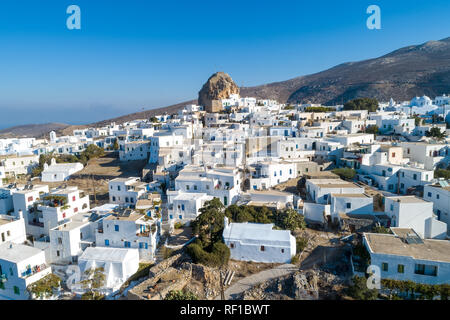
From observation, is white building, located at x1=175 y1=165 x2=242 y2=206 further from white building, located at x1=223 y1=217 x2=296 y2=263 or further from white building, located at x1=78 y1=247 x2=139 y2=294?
white building, located at x1=78 y1=247 x2=139 y2=294

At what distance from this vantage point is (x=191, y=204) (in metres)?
21.5

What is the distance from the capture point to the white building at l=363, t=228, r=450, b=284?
13117mm

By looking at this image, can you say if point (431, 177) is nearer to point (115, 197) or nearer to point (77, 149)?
point (115, 197)

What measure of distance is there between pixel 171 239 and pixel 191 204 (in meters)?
2.83

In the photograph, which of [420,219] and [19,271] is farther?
[420,219]

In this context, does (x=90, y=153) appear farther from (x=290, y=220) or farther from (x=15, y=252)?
(x=290, y=220)

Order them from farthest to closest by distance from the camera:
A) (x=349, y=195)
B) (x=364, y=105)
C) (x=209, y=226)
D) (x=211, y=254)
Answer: (x=364, y=105), (x=349, y=195), (x=209, y=226), (x=211, y=254)

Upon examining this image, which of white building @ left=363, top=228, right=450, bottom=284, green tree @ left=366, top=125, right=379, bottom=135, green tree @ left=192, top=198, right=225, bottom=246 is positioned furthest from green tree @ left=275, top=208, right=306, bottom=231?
green tree @ left=366, top=125, right=379, bottom=135

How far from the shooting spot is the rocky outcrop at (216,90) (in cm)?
6950

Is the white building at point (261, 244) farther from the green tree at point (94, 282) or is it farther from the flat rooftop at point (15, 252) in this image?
the flat rooftop at point (15, 252)

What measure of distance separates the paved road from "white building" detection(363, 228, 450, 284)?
165 inches

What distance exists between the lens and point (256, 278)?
623 inches

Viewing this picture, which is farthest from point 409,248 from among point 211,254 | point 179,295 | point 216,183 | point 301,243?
point 216,183

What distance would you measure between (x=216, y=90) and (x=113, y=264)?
58001 mm
